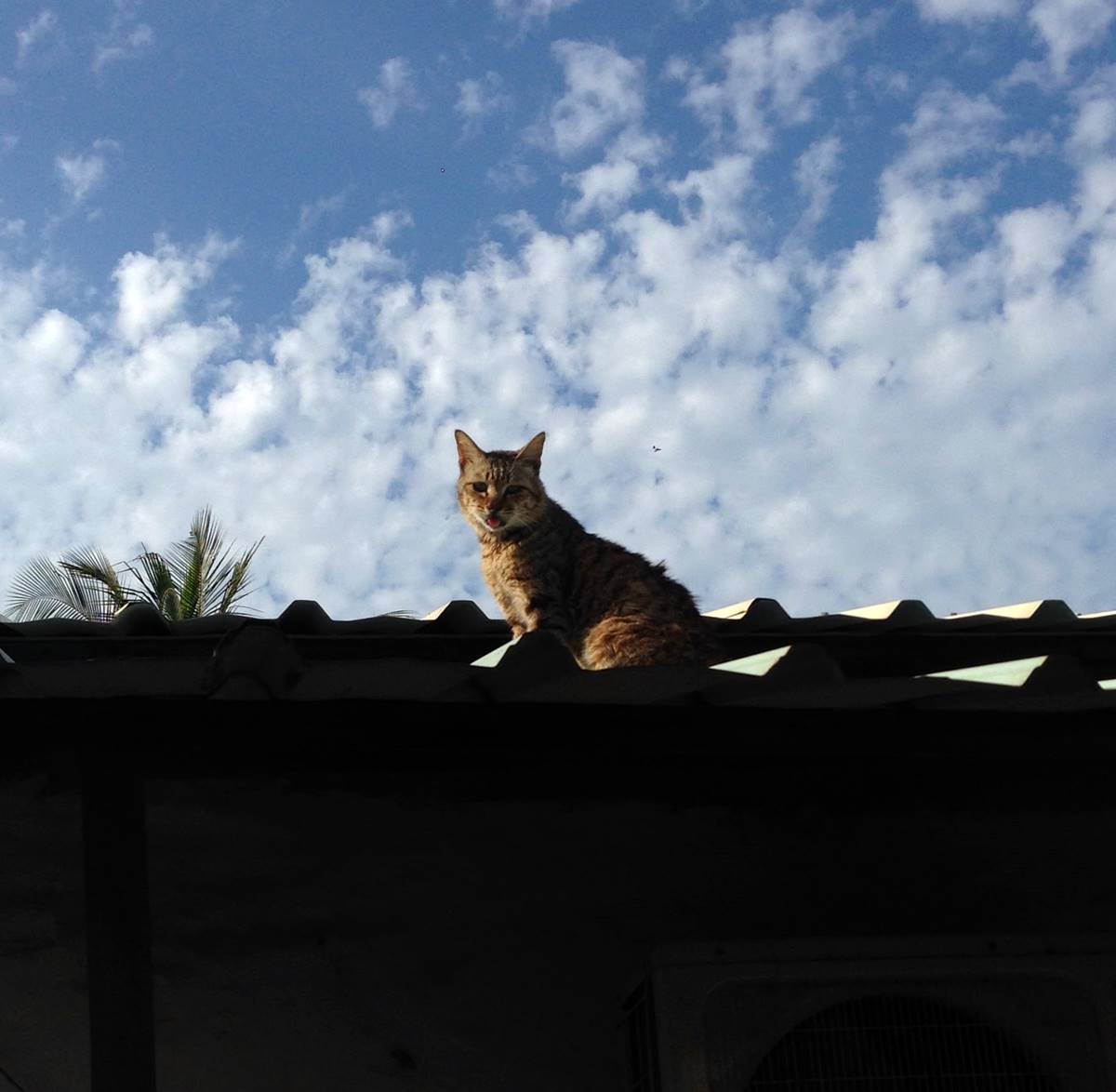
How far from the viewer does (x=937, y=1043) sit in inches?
108

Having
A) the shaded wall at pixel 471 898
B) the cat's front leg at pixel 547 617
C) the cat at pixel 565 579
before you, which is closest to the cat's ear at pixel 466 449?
the cat at pixel 565 579

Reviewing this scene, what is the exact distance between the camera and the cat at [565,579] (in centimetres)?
438

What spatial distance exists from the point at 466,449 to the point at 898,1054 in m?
3.85

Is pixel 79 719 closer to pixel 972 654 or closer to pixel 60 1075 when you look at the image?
pixel 60 1075

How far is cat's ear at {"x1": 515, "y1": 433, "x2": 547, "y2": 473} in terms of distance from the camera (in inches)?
242

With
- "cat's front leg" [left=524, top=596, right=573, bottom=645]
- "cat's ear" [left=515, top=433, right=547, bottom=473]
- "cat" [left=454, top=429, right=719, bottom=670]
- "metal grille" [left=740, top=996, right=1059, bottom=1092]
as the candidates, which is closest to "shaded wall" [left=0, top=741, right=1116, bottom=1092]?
"metal grille" [left=740, top=996, right=1059, bottom=1092]

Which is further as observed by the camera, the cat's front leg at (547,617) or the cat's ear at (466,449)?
the cat's ear at (466,449)

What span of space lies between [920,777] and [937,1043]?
21.7 inches

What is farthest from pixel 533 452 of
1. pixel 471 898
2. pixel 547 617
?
pixel 471 898

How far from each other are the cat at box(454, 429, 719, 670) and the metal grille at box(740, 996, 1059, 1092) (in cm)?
149

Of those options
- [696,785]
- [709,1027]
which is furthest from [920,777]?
[709,1027]

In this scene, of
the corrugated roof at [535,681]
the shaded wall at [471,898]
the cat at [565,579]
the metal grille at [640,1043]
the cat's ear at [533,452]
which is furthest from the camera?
the cat's ear at [533,452]

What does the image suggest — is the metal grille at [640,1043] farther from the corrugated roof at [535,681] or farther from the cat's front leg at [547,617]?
the cat's front leg at [547,617]

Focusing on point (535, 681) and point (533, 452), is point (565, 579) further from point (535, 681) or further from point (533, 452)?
point (535, 681)
